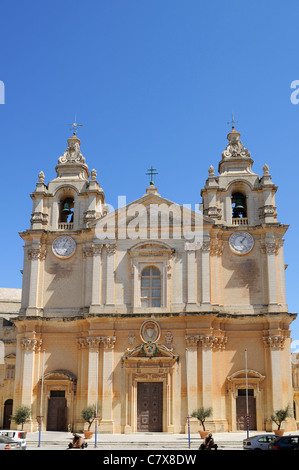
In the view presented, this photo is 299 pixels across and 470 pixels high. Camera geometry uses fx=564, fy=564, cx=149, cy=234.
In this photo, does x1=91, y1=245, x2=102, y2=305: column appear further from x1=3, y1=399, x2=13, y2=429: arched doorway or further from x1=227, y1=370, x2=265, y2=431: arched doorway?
x1=3, y1=399, x2=13, y2=429: arched doorway

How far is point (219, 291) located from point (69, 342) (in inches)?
433

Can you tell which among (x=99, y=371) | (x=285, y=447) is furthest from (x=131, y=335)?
(x=285, y=447)

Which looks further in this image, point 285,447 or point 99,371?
point 99,371

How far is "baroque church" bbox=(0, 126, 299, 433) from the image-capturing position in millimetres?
36781

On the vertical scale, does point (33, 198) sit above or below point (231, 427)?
above

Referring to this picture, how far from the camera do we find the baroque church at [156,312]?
36.8 meters

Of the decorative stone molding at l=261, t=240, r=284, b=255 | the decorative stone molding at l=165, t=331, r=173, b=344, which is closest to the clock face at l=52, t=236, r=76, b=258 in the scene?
the decorative stone molding at l=165, t=331, r=173, b=344

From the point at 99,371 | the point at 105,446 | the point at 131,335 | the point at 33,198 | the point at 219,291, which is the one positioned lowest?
the point at 105,446

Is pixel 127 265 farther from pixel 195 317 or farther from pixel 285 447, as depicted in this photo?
pixel 285 447

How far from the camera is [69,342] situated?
128 feet

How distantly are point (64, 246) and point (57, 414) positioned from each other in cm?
1162

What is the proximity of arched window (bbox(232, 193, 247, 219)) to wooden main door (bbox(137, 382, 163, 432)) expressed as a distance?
13685 millimetres

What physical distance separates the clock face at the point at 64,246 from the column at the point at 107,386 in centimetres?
708
